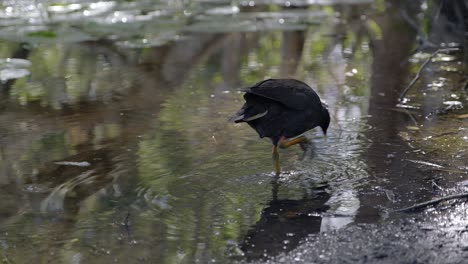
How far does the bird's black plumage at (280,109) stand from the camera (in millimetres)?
5133

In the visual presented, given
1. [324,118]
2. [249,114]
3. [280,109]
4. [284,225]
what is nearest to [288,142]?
[324,118]

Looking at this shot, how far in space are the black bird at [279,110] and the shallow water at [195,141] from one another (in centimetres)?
20

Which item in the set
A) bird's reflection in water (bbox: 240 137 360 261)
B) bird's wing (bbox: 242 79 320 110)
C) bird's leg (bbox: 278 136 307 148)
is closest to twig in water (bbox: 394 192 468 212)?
bird's reflection in water (bbox: 240 137 360 261)

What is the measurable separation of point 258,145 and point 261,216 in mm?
1388

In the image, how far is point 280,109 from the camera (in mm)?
5297

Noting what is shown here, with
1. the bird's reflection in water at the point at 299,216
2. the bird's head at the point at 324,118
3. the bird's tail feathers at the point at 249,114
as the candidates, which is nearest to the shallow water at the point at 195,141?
the bird's reflection in water at the point at 299,216

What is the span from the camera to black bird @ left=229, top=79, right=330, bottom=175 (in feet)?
16.8

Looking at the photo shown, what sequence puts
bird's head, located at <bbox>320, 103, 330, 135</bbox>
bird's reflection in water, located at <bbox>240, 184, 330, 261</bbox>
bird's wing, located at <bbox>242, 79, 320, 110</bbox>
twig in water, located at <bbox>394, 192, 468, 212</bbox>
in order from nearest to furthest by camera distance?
bird's reflection in water, located at <bbox>240, 184, 330, 261</bbox>
twig in water, located at <bbox>394, 192, 468, 212</bbox>
bird's wing, located at <bbox>242, 79, 320, 110</bbox>
bird's head, located at <bbox>320, 103, 330, 135</bbox>

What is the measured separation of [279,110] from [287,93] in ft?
0.38

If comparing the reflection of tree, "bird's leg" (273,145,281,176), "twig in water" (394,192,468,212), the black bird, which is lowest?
the reflection of tree

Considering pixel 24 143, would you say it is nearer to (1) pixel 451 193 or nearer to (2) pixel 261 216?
(2) pixel 261 216

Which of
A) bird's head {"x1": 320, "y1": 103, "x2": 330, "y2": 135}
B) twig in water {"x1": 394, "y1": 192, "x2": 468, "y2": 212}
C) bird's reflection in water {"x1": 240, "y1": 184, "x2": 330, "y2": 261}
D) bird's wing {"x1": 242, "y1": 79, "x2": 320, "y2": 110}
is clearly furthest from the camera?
bird's head {"x1": 320, "y1": 103, "x2": 330, "y2": 135}

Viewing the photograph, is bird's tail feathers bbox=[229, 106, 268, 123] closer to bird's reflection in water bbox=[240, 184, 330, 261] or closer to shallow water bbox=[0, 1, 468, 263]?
shallow water bbox=[0, 1, 468, 263]

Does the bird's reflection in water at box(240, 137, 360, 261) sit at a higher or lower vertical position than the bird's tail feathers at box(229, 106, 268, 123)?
lower
